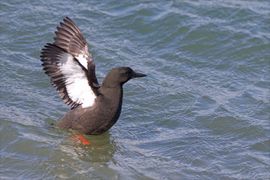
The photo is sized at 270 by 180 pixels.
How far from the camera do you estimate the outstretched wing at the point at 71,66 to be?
9484mm

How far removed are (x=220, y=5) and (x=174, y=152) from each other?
16.7 feet

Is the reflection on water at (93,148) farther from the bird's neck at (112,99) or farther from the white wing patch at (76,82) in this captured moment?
the white wing patch at (76,82)

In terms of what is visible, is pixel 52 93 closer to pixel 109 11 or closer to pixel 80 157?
pixel 80 157

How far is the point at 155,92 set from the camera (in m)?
11.3

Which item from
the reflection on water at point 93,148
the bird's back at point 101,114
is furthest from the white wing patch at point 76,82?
the reflection on water at point 93,148

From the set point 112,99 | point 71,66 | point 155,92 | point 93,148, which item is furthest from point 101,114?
point 155,92

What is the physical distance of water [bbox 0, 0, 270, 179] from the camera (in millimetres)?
9086

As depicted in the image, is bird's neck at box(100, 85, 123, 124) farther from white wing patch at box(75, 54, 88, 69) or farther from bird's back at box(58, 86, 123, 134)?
white wing patch at box(75, 54, 88, 69)

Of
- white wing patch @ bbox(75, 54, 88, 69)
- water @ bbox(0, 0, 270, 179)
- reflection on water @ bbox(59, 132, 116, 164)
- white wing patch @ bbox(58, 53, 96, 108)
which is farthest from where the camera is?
white wing patch @ bbox(75, 54, 88, 69)

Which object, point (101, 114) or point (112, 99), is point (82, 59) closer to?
point (112, 99)

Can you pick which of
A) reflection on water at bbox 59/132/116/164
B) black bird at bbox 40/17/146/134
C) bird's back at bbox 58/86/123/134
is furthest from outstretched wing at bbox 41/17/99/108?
reflection on water at bbox 59/132/116/164

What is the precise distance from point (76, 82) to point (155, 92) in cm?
194

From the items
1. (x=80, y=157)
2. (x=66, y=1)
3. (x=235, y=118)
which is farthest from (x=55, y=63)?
(x=66, y=1)

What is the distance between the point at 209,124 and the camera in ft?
34.0
